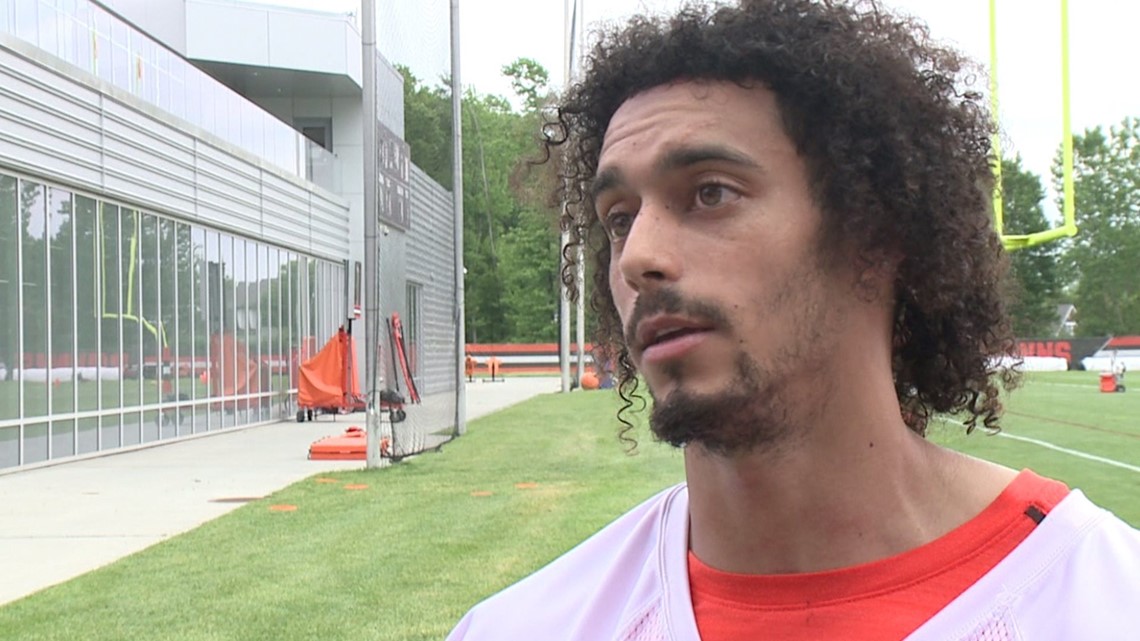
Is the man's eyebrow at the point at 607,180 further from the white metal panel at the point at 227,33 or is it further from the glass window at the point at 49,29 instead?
the white metal panel at the point at 227,33

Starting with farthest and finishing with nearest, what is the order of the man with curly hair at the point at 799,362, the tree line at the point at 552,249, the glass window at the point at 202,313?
1. the tree line at the point at 552,249
2. the glass window at the point at 202,313
3. the man with curly hair at the point at 799,362

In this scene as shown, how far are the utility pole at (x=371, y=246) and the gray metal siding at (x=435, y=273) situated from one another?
2387 mm

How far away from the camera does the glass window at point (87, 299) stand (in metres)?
15.1

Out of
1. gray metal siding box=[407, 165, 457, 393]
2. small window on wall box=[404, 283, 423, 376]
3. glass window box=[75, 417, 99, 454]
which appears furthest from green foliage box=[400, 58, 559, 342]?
glass window box=[75, 417, 99, 454]

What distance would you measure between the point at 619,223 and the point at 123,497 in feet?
34.8

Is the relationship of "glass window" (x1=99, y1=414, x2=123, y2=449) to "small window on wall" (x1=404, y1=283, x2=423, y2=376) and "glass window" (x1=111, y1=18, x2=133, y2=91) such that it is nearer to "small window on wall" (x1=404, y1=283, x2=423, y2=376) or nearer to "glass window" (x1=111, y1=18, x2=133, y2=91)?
"small window on wall" (x1=404, y1=283, x2=423, y2=376)

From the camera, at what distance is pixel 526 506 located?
978 cm

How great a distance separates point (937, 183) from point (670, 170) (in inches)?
13.7

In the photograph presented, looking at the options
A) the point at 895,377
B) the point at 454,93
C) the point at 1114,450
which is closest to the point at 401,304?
the point at 454,93

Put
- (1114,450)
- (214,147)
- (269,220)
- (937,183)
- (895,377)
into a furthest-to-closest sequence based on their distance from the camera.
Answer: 1. (269,220)
2. (214,147)
3. (1114,450)
4. (895,377)
5. (937,183)

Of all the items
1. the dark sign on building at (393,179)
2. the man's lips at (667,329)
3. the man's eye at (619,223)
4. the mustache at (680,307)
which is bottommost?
the man's lips at (667,329)

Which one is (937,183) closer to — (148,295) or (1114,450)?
(1114,450)

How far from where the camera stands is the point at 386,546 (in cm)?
797

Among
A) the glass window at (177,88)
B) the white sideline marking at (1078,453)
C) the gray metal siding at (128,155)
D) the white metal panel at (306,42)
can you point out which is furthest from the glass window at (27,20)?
the white metal panel at (306,42)
